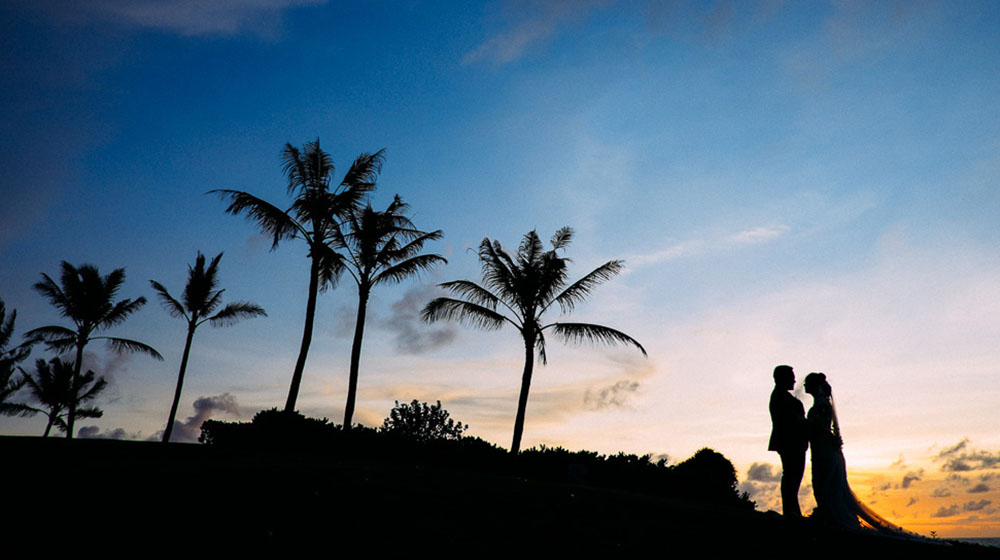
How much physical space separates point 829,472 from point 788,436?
1.15m

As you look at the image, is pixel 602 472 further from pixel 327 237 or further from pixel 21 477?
pixel 21 477

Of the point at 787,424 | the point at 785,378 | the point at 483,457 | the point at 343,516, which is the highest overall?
the point at 785,378

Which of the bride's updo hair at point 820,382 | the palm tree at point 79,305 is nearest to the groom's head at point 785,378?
the bride's updo hair at point 820,382

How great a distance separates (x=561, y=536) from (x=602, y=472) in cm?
1473

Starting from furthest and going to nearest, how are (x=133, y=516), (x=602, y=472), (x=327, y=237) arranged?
(x=327, y=237)
(x=602, y=472)
(x=133, y=516)

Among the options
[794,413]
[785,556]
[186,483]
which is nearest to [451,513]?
[186,483]

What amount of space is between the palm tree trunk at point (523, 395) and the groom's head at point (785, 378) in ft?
42.8

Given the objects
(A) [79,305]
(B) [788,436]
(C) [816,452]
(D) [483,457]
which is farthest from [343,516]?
(A) [79,305]

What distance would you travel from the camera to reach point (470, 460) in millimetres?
20906

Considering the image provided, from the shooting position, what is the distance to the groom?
34.0 ft

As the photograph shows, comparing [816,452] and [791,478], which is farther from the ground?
[816,452]

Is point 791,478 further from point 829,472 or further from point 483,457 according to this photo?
point 483,457

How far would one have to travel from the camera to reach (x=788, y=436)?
1040 cm

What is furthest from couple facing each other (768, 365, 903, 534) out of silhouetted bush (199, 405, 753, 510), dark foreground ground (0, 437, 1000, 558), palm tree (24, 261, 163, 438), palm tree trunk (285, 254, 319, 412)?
palm tree (24, 261, 163, 438)
